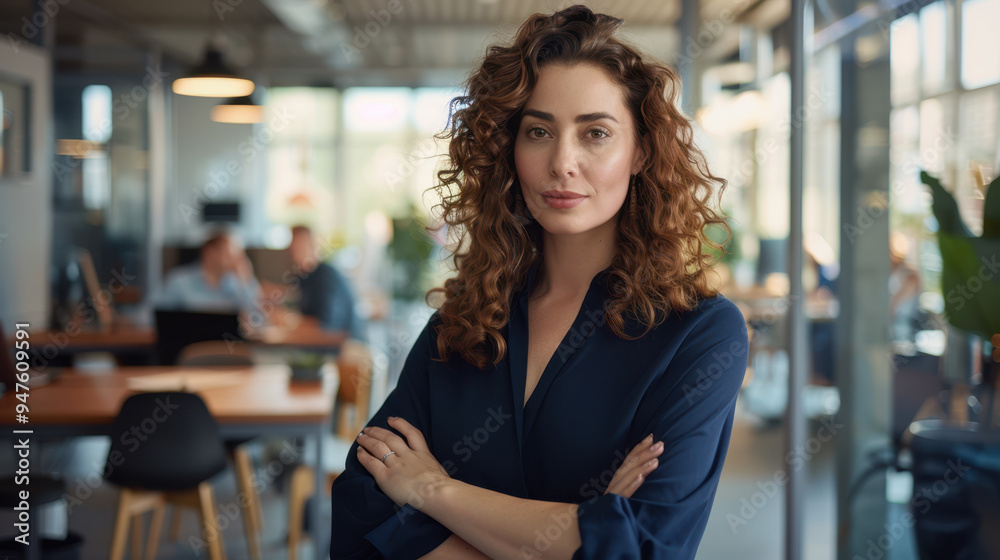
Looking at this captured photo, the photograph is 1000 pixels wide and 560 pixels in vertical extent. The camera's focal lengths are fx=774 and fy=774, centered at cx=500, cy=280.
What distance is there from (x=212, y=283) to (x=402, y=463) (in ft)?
16.6

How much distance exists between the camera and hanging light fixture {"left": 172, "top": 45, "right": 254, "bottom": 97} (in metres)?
5.39

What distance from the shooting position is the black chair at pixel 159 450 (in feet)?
10.0

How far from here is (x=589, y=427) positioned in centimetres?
137

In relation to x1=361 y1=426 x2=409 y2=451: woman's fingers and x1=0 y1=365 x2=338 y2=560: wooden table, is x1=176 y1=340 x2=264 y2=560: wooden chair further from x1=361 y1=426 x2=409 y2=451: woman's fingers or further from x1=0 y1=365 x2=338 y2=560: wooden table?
x1=361 y1=426 x2=409 y2=451: woman's fingers

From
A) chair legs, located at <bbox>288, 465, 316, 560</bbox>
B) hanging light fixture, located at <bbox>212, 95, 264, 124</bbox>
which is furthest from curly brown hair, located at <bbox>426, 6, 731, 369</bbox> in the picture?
hanging light fixture, located at <bbox>212, 95, 264, 124</bbox>

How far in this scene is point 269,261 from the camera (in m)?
7.18

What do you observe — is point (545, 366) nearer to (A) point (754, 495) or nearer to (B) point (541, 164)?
(B) point (541, 164)

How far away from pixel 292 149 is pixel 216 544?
29.0 feet

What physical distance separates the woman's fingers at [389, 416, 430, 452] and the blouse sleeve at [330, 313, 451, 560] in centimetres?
3

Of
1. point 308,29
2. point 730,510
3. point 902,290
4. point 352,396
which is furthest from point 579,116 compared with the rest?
point 308,29

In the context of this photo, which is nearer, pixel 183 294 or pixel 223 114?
pixel 183 294

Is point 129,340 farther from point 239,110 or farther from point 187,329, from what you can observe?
point 239,110

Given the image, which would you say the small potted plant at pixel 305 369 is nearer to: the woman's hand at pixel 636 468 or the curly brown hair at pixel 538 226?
the curly brown hair at pixel 538 226

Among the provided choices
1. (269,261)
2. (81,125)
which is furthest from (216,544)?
(81,125)
